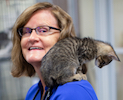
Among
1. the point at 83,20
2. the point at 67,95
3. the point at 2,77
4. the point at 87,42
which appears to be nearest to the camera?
the point at 67,95

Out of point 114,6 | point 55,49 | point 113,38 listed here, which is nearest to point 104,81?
point 113,38

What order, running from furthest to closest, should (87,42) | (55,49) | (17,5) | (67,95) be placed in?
(17,5) < (87,42) < (55,49) < (67,95)

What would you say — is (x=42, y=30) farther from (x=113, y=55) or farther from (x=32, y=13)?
(x=113, y=55)

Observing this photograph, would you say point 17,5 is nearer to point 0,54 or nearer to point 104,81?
point 0,54

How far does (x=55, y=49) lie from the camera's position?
33.1 inches

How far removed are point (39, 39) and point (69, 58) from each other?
21cm

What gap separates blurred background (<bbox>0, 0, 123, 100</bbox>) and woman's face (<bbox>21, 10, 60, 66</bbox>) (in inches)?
37.0

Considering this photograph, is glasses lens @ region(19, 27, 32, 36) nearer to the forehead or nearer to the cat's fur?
the forehead

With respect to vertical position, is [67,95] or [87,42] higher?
[87,42]

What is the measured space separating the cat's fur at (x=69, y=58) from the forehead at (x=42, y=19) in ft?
0.45

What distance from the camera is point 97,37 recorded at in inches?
76.9

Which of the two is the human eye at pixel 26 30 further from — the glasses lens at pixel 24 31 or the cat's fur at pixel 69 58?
the cat's fur at pixel 69 58

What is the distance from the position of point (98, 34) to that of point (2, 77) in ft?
4.56

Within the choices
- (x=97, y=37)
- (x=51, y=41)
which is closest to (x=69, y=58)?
(x=51, y=41)
